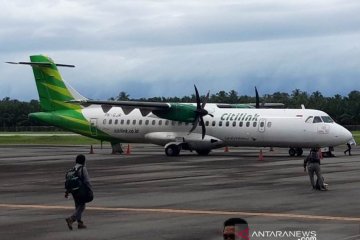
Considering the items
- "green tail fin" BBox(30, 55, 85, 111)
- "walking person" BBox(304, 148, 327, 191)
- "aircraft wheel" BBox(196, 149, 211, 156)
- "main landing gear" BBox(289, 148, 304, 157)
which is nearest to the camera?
"walking person" BBox(304, 148, 327, 191)

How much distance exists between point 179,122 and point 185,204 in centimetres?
2553

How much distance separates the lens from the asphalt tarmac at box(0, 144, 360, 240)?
13.9m

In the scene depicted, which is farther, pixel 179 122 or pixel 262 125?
pixel 179 122

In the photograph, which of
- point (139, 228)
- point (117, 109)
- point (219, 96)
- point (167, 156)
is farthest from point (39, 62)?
point (219, 96)

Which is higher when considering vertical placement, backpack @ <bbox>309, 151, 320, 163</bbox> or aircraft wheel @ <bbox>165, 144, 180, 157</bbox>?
backpack @ <bbox>309, 151, 320, 163</bbox>

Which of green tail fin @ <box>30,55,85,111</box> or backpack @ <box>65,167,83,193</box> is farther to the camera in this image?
green tail fin @ <box>30,55,85,111</box>

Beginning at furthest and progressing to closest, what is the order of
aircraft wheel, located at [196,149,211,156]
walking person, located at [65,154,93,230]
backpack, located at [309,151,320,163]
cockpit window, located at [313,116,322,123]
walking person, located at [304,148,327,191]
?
aircraft wheel, located at [196,149,211,156] → cockpit window, located at [313,116,322,123] → backpack, located at [309,151,320,163] → walking person, located at [304,148,327,191] → walking person, located at [65,154,93,230]

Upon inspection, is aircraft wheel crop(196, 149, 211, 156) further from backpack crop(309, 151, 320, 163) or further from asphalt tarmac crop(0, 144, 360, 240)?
backpack crop(309, 151, 320, 163)

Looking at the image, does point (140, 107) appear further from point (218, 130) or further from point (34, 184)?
point (34, 184)

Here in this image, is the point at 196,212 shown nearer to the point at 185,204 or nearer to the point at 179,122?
the point at 185,204

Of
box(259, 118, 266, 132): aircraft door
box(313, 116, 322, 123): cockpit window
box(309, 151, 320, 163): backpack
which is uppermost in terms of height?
box(313, 116, 322, 123): cockpit window

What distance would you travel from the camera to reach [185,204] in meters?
18.3

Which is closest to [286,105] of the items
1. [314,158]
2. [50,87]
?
[50,87]

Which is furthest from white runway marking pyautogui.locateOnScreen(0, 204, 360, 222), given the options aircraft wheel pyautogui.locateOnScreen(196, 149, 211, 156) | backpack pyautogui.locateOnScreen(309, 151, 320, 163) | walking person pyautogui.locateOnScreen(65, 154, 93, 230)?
aircraft wheel pyautogui.locateOnScreen(196, 149, 211, 156)
